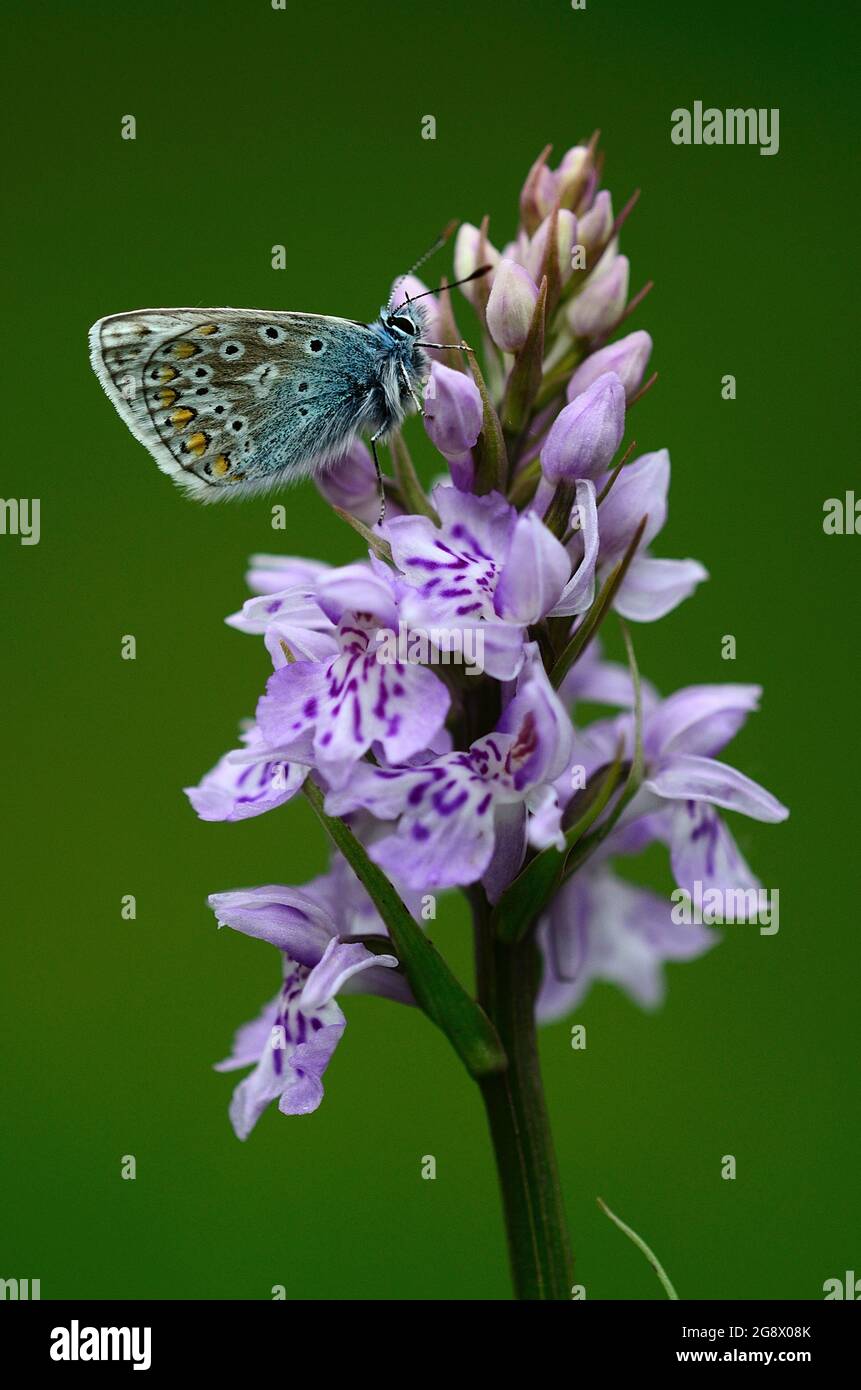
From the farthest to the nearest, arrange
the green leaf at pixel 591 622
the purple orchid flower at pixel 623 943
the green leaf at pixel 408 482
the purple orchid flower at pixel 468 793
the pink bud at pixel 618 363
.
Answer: the purple orchid flower at pixel 623 943 < the green leaf at pixel 408 482 < the pink bud at pixel 618 363 < the green leaf at pixel 591 622 < the purple orchid flower at pixel 468 793

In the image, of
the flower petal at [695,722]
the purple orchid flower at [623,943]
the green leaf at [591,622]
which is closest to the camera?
the green leaf at [591,622]

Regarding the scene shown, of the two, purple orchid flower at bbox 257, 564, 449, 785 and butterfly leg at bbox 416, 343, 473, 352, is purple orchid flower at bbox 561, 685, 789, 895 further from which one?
butterfly leg at bbox 416, 343, 473, 352

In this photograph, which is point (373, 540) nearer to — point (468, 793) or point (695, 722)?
point (468, 793)

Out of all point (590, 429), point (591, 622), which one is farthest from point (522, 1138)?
point (590, 429)

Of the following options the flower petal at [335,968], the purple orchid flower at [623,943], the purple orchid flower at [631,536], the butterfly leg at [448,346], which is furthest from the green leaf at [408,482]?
the purple orchid flower at [623,943]

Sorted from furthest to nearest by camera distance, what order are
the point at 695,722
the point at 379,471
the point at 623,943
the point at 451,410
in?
1. the point at 623,943
2. the point at 695,722
3. the point at 379,471
4. the point at 451,410

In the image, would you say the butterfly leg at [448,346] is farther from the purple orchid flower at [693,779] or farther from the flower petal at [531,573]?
the purple orchid flower at [693,779]

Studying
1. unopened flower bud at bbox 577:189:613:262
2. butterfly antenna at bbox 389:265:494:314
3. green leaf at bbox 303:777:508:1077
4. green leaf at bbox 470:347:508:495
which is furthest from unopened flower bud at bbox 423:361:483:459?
green leaf at bbox 303:777:508:1077
